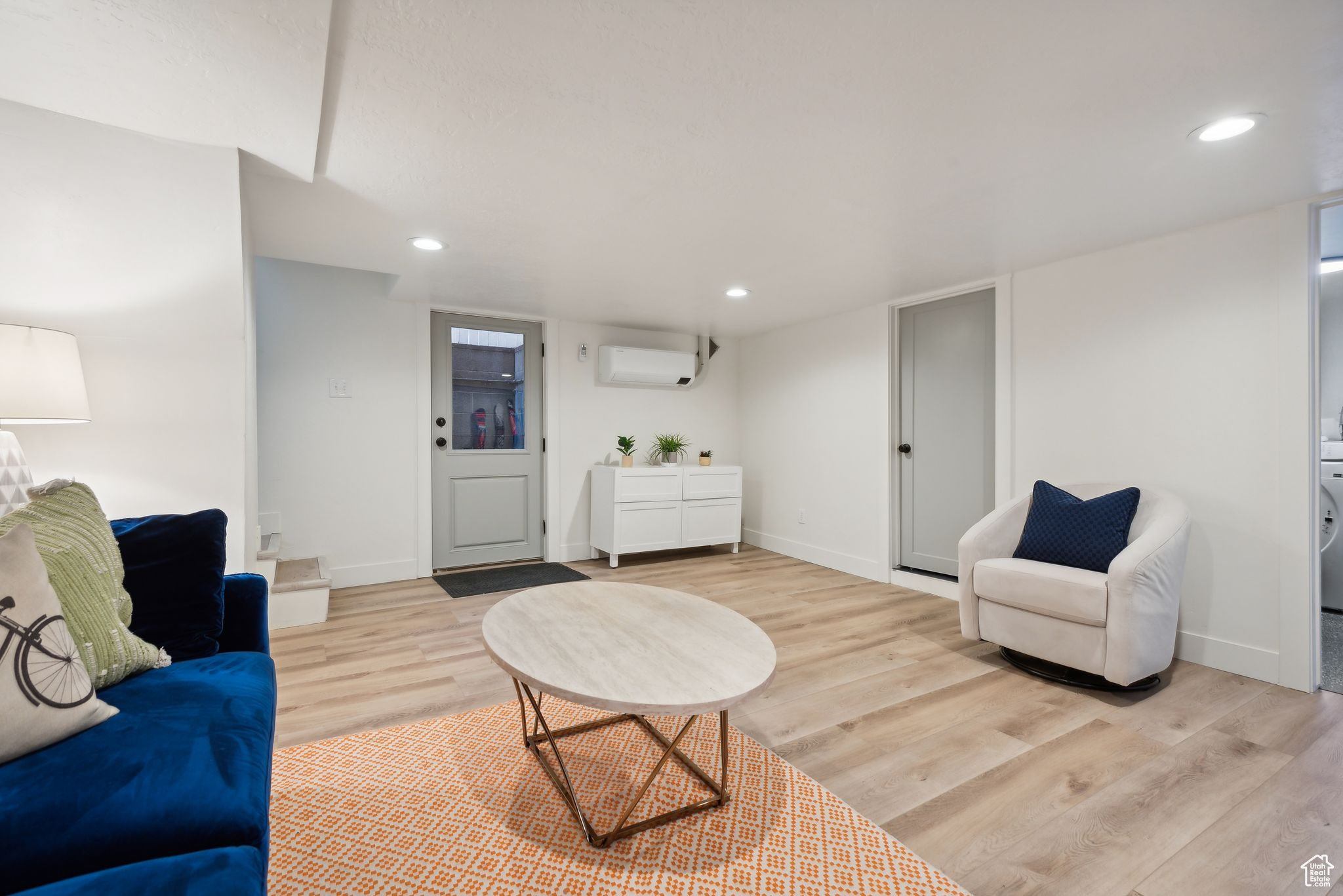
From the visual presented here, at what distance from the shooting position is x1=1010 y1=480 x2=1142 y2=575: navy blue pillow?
254cm

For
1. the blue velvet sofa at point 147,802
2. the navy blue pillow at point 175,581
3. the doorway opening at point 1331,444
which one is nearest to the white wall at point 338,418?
the navy blue pillow at point 175,581

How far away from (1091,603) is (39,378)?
12.0ft

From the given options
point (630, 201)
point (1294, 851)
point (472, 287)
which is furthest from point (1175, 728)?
point (472, 287)

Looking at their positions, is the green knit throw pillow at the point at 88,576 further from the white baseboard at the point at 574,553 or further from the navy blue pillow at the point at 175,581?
the white baseboard at the point at 574,553

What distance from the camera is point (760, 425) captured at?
5.52m

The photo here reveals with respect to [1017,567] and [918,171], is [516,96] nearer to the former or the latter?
[918,171]

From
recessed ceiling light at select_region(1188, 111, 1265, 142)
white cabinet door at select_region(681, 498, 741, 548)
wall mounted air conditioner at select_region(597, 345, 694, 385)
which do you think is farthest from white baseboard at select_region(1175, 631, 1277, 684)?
wall mounted air conditioner at select_region(597, 345, 694, 385)

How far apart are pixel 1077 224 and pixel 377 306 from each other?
4.13 meters

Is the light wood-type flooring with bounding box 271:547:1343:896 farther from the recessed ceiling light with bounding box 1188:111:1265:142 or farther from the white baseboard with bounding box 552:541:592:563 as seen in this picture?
the recessed ceiling light with bounding box 1188:111:1265:142

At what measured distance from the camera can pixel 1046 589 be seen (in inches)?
96.3

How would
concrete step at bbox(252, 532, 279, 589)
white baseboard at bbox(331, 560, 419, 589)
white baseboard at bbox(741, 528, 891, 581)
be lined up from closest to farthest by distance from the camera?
concrete step at bbox(252, 532, 279, 589) → white baseboard at bbox(331, 560, 419, 589) → white baseboard at bbox(741, 528, 891, 581)

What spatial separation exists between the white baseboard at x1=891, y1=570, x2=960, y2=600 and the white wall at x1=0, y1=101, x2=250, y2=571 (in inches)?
149

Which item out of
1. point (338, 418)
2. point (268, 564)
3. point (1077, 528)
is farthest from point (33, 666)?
point (1077, 528)

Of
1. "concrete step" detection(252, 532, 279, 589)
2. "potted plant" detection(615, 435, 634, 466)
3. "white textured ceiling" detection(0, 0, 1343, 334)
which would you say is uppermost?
"white textured ceiling" detection(0, 0, 1343, 334)
